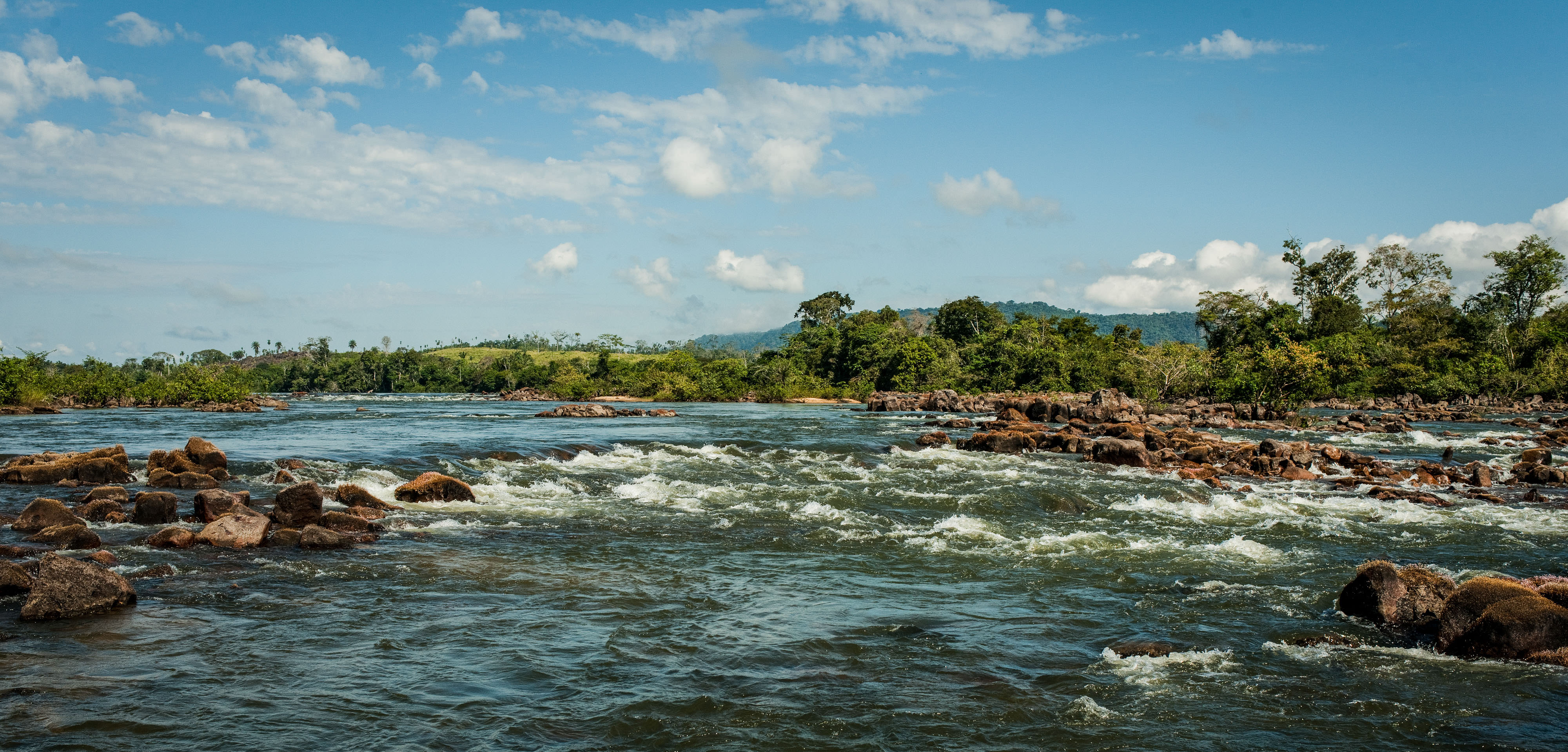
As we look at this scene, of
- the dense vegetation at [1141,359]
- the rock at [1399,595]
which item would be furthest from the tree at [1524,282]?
the rock at [1399,595]

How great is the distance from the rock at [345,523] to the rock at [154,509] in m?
2.39

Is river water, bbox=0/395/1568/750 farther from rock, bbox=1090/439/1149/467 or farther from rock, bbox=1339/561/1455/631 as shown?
rock, bbox=1090/439/1149/467

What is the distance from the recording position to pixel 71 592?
8273 millimetres

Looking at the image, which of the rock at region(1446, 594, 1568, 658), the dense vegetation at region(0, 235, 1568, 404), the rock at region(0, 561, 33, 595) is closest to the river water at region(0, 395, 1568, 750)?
the rock at region(1446, 594, 1568, 658)

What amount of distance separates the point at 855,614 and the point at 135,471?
1781cm

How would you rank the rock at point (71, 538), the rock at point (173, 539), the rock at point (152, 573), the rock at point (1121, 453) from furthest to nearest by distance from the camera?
the rock at point (1121, 453) < the rock at point (173, 539) < the rock at point (71, 538) < the rock at point (152, 573)

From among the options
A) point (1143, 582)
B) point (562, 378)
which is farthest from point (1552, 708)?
→ point (562, 378)

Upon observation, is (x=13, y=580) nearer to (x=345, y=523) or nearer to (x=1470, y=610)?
(x=345, y=523)

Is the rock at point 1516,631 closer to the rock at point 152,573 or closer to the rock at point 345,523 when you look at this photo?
the rock at point 345,523

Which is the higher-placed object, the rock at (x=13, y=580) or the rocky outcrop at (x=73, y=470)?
the rocky outcrop at (x=73, y=470)

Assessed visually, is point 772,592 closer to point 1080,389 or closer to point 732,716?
point 732,716

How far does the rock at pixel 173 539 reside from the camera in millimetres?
11219

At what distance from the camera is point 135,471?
18531mm

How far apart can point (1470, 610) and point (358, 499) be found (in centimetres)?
1575
